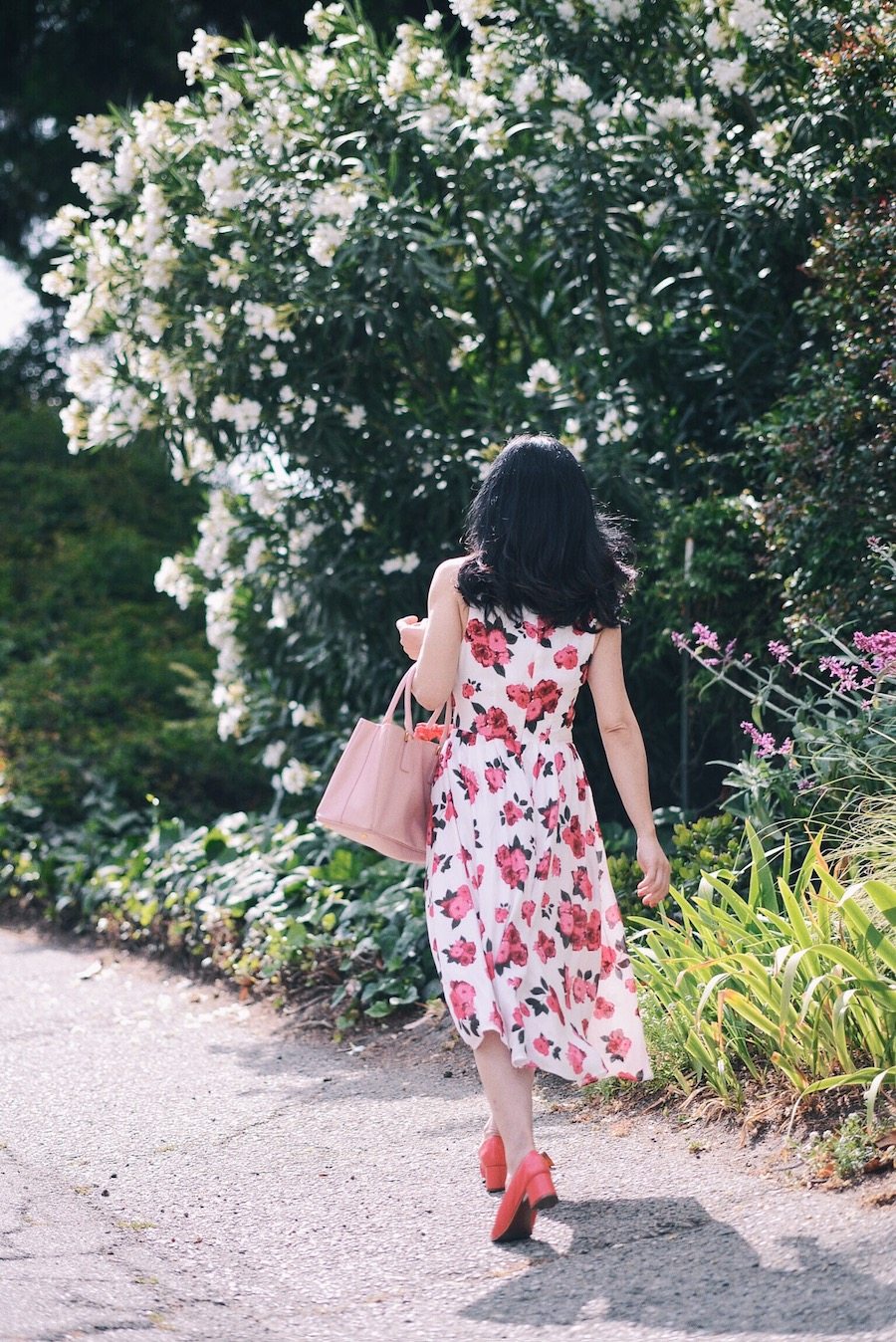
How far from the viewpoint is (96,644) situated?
8852 mm

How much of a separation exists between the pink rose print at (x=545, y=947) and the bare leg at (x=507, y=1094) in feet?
0.73

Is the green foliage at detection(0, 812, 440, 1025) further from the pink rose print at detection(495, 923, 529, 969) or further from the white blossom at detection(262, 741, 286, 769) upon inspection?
the pink rose print at detection(495, 923, 529, 969)

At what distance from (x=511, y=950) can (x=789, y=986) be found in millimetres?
621

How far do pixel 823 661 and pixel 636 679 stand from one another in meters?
1.82

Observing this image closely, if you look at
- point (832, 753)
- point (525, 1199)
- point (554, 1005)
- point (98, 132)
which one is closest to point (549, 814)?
point (554, 1005)

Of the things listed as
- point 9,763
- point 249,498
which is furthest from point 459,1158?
point 9,763

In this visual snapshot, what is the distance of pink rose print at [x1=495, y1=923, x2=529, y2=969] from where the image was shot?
2.98 meters

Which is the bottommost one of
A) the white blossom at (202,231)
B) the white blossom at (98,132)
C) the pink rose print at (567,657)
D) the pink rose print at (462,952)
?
the pink rose print at (462,952)

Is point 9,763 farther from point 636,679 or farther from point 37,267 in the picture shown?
point 37,267

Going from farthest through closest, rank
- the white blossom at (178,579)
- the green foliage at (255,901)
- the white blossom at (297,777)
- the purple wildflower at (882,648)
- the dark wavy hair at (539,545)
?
the white blossom at (178,579) → the white blossom at (297,777) → the green foliage at (255,901) → the purple wildflower at (882,648) → the dark wavy hair at (539,545)

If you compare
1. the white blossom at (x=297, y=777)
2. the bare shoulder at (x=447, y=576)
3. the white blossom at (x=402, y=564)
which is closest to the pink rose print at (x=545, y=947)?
the bare shoulder at (x=447, y=576)

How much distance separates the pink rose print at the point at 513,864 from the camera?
300 cm

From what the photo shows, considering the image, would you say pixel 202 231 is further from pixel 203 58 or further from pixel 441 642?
pixel 441 642

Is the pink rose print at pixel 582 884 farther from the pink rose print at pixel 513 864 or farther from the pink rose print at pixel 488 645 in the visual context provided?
the pink rose print at pixel 488 645
